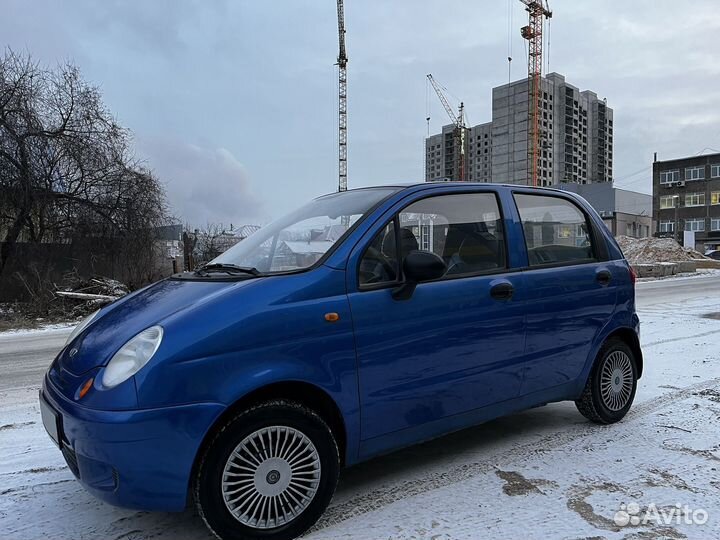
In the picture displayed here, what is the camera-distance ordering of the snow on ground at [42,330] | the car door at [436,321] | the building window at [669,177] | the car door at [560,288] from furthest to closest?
the building window at [669,177] < the snow on ground at [42,330] < the car door at [560,288] < the car door at [436,321]

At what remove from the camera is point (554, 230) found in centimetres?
403

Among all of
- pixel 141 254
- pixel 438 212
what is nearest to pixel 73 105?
pixel 141 254

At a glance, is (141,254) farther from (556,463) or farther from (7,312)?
(556,463)

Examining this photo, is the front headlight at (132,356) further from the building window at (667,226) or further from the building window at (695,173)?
the building window at (667,226)

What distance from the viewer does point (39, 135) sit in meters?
18.2

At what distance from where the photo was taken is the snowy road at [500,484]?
8.97 ft

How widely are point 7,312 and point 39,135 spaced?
7151 millimetres

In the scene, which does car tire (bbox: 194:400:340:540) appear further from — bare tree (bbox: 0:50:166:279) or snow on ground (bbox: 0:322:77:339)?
bare tree (bbox: 0:50:166:279)

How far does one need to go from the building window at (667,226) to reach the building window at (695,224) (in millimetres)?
1882

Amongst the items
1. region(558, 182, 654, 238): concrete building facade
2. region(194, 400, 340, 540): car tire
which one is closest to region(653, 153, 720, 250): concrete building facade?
region(558, 182, 654, 238): concrete building facade

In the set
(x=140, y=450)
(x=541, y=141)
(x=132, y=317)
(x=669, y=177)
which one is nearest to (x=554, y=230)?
(x=132, y=317)

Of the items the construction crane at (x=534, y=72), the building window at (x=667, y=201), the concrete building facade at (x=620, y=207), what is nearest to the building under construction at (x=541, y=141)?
the construction crane at (x=534, y=72)

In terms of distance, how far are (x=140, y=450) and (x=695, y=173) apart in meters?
89.1
